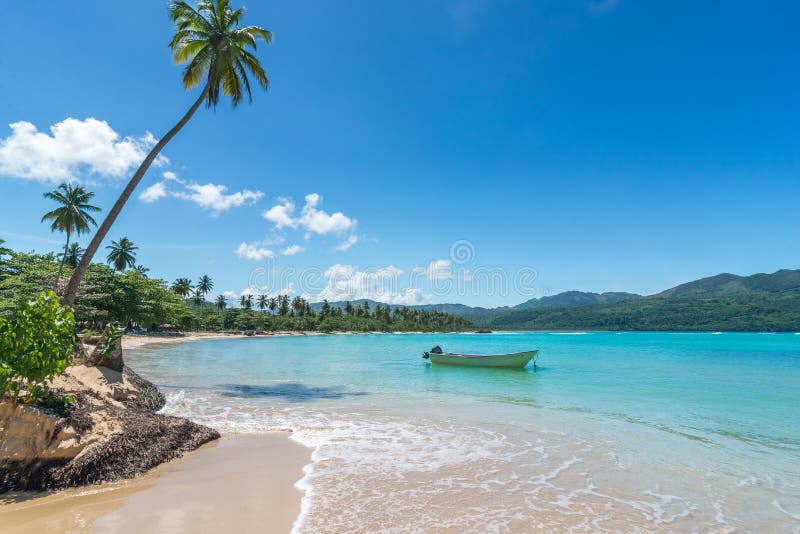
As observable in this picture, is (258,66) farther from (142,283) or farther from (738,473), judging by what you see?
(142,283)

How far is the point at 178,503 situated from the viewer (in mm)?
5746

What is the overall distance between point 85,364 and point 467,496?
9.73 metres

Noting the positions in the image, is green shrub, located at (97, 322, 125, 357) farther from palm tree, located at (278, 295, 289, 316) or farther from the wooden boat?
palm tree, located at (278, 295, 289, 316)

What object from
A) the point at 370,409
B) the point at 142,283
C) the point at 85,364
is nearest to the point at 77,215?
the point at 142,283

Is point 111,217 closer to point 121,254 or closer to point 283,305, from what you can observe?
point 121,254

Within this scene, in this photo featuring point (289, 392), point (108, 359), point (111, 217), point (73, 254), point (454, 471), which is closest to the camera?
point (454, 471)

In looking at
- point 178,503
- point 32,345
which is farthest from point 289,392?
point 32,345

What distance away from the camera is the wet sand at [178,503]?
5016mm

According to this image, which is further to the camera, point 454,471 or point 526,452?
point 526,452

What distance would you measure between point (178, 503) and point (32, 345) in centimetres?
306

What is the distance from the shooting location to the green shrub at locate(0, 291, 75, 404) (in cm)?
556

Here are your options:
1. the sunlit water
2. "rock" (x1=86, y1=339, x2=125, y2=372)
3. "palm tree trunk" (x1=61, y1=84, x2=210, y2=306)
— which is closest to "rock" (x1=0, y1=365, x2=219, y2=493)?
"rock" (x1=86, y1=339, x2=125, y2=372)

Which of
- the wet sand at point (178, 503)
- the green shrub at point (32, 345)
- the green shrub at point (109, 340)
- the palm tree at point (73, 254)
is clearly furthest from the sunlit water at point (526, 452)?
the palm tree at point (73, 254)

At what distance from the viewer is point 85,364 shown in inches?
395
